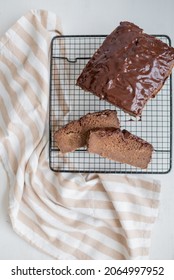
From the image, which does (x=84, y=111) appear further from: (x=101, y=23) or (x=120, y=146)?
(x=101, y=23)

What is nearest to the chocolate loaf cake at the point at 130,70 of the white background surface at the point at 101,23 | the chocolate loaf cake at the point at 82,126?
the chocolate loaf cake at the point at 82,126

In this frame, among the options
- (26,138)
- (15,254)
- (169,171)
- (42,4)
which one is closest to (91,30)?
(42,4)

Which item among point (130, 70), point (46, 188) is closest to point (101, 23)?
point (130, 70)

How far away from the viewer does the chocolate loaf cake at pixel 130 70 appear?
154 cm

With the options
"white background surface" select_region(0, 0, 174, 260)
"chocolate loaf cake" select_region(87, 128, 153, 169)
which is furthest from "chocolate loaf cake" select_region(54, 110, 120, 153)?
"white background surface" select_region(0, 0, 174, 260)

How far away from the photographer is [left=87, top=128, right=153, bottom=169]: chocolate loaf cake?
1631mm

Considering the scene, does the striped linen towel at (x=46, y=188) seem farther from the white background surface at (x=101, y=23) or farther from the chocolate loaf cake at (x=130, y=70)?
the chocolate loaf cake at (x=130, y=70)

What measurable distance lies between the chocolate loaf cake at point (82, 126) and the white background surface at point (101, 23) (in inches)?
10.2

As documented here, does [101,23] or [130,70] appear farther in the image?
[101,23]

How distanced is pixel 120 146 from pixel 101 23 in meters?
0.46

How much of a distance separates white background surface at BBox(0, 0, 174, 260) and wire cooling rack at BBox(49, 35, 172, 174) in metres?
0.06

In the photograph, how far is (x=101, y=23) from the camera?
1.78 metres

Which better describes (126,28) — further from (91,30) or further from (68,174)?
(68,174)

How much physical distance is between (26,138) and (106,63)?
16.1 inches
